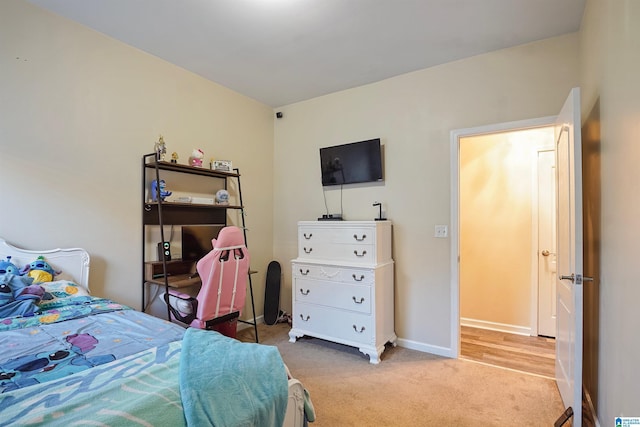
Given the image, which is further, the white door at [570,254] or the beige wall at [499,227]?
the beige wall at [499,227]

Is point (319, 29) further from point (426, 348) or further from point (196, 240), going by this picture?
point (426, 348)

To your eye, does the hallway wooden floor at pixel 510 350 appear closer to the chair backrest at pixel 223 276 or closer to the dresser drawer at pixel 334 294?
the dresser drawer at pixel 334 294

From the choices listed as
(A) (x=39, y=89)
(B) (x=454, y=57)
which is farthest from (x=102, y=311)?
(B) (x=454, y=57)

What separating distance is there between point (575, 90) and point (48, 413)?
8.59 feet

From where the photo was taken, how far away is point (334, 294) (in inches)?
119

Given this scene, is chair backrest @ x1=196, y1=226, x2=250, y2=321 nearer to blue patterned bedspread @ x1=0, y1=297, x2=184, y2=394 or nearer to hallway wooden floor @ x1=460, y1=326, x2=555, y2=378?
blue patterned bedspread @ x1=0, y1=297, x2=184, y2=394

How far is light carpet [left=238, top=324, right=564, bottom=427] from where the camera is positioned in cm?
199

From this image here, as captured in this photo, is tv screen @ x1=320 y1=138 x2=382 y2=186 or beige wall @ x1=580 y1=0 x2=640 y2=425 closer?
beige wall @ x1=580 y1=0 x2=640 y2=425

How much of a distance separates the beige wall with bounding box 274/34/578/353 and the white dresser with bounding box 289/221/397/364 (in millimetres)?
258

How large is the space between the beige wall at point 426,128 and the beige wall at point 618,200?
0.69m

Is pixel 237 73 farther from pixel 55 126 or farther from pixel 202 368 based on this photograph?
pixel 202 368

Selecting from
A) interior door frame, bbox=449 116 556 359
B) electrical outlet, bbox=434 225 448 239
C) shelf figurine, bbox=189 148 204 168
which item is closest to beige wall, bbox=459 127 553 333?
interior door frame, bbox=449 116 556 359

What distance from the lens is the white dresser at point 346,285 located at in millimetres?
2828

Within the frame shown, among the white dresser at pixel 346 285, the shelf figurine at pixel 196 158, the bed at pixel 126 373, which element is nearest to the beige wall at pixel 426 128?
the white dresser at pixel 346 285
